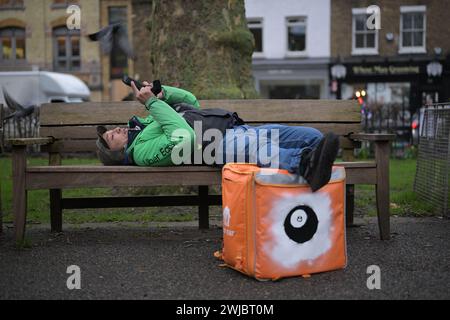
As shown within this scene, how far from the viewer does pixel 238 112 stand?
4.62m

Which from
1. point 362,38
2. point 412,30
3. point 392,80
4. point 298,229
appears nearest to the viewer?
point 298,229

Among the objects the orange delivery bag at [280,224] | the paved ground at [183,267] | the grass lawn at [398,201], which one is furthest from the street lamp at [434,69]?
the orange delivery bag at [280,224]

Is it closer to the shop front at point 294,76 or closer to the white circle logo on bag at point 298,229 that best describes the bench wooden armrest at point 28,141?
the white circle logo on bag at point 298,229

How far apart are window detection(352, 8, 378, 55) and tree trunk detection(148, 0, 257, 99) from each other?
18.9 meters

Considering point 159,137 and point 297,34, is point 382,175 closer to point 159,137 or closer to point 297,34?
point 159,137

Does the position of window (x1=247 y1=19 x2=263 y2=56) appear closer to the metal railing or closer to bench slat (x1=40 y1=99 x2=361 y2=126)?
the metal railing

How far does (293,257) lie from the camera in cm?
313

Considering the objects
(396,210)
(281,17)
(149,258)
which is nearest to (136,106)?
(149,258)

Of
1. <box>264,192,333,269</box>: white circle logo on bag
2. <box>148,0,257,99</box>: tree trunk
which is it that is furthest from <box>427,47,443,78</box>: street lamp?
<box>264,192,333,269</box>: white circle logo on bag

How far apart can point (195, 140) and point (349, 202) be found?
1560 millimetres

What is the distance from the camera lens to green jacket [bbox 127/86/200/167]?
3.68m

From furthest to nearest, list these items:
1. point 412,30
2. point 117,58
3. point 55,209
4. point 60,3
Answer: point 60,3 → point 117,58 → point 412,30 → point 55,209

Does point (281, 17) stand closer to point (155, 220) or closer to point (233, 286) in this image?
point (155, 220)

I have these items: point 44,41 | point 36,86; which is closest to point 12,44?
point 44,41
